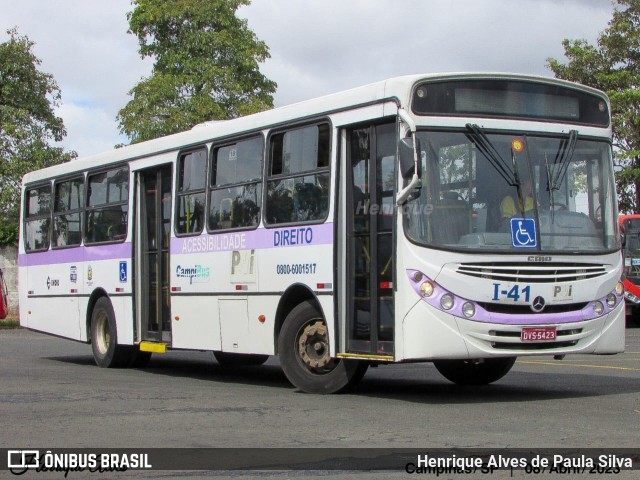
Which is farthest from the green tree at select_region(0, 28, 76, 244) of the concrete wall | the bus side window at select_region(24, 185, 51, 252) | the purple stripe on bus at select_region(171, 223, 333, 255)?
the purple stripe on bus at select_region(171, 223, 333, 255)

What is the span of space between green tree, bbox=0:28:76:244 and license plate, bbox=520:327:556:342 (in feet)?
87.2

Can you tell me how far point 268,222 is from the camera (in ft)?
42.9

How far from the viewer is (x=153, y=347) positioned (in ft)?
51.5

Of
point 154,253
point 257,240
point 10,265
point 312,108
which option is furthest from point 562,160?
point 10,265

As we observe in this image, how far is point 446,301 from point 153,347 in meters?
6.15

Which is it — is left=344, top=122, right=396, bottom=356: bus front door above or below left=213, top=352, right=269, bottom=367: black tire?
above

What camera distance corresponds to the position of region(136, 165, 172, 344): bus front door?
617 inches

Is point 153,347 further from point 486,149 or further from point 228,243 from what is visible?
point 486,149

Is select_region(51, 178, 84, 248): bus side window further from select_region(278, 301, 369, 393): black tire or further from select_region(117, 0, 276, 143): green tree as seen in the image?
select_region(117, 0, 276, 143): green tree

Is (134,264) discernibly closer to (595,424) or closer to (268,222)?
(268,222)

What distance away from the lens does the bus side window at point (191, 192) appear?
1463 cm

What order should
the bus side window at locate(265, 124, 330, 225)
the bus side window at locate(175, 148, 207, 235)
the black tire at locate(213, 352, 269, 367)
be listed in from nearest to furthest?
the bus side window at locate(265, 124, 330, 225) < the bus side window at locate(175, 148, 207, 235) < the black tire at locate(213, 352, 269, 367)

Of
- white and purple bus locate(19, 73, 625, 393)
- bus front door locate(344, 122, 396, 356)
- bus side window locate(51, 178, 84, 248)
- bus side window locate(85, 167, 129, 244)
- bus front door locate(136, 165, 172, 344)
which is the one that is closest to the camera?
white and purple bus locate(19, 73, 625, 393)

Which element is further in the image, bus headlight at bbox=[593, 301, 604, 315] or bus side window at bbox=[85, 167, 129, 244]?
bus side window at bbox=[85, 167, 129, 244]
